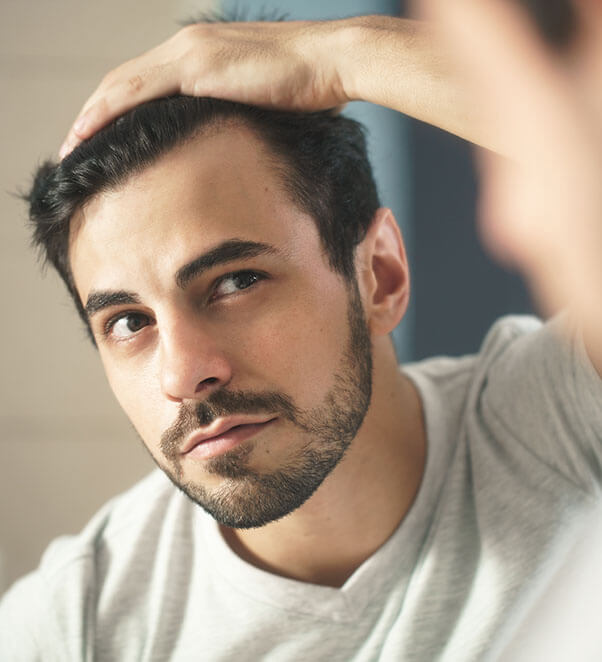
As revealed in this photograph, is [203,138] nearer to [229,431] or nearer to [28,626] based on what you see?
[229,431]

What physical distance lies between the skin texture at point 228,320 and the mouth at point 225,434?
1 cm

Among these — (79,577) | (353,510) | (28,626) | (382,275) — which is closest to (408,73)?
(382,275)

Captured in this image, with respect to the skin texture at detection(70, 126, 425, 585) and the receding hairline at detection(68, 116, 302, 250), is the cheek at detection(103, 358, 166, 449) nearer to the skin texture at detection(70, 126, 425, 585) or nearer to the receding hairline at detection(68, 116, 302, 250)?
the skin texture at detection(70, 126, 425, 585)

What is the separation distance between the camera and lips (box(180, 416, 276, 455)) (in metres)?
0.83

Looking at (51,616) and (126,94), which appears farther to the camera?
(51,616)

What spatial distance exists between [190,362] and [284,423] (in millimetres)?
149

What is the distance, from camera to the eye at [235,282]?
885 mm

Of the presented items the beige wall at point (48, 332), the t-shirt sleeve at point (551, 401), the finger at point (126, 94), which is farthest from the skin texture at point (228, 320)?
the beige wall at point (48, 332)

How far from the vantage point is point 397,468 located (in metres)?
1.05

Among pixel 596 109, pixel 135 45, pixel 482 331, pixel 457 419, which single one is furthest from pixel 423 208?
pixel 596 109

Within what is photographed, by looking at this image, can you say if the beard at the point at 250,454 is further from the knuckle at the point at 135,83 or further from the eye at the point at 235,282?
the knuckle at the point at 135,83

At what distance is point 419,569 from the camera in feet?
3.26

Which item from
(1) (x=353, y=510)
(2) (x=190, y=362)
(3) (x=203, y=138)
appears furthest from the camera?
(1) (x=353, y=510)

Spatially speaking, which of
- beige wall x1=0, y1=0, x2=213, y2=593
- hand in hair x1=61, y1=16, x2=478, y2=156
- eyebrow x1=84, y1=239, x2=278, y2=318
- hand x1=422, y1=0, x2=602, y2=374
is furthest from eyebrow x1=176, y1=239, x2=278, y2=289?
beige wall x1=0, y1=0, x2=213, y2=593
